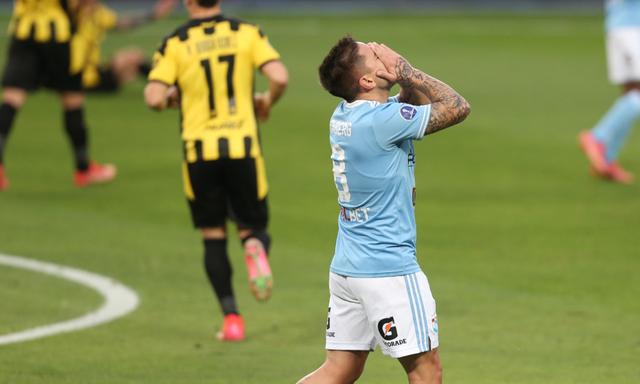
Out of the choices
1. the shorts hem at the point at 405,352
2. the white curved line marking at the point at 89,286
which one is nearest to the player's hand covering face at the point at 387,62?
the shorts hem at the point at 405,352

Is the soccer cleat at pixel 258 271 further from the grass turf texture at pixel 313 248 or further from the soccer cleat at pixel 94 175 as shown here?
the soccer cleat at pixel 94 175

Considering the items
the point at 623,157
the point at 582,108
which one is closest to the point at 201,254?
the point at 623,157

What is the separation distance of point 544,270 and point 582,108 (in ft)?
30.8

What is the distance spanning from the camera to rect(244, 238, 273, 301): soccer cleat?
8.32 meters

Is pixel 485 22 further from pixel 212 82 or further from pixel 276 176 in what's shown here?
pixel 212 82

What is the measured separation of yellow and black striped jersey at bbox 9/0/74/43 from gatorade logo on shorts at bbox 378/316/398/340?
26.7ft

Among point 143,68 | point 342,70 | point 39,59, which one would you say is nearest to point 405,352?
point 342,70

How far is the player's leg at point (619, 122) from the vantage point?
14164 mm

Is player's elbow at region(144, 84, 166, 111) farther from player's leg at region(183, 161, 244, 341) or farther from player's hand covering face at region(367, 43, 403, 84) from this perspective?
player's hand covering face at region(367, 43, 403, 84)

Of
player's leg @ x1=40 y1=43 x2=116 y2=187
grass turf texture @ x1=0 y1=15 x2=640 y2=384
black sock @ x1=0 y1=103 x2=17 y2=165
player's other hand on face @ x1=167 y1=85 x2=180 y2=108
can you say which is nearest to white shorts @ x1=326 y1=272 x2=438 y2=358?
grass turf texture @ x1=0 y1=15 x2=640 y2=384

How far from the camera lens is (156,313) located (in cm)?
922

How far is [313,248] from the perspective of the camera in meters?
11.3

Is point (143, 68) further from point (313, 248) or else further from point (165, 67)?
point (165, 67)

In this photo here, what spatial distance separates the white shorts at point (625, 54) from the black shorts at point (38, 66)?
5.59 m
